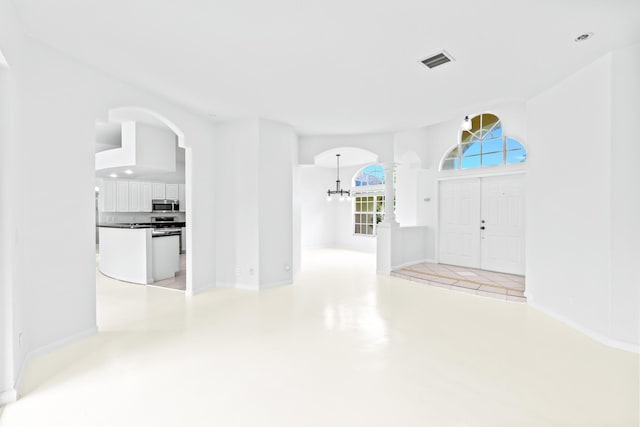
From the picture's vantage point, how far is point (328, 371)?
2379mm

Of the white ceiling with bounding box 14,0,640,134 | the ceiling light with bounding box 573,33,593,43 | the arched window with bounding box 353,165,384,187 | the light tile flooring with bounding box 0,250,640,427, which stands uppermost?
the ceiling light with bounding box 573,33,593,43

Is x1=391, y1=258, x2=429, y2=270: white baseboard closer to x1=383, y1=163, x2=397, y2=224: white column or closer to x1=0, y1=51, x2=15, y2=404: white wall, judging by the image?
x1=383, y1=163, x2=397, y2=224: white column

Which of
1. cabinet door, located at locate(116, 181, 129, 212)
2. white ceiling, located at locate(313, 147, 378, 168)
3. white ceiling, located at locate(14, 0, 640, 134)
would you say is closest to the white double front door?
white ceiling, located at locate(14, 0, 640, 134)

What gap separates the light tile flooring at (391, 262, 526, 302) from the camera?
4.38 meters

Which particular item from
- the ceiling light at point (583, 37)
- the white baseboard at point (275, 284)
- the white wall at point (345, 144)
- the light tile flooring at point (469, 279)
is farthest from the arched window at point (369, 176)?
the ceiling light at point (583, 37)

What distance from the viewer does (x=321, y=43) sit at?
2633 mm

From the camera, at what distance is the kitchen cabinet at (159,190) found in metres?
8.63

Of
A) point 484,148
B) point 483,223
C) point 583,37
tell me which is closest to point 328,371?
point 583,37

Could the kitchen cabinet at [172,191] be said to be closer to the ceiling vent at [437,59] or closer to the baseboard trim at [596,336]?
the ceiling vent at [437,59]

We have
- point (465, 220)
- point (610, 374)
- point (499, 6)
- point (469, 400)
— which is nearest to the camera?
point (469, 400)

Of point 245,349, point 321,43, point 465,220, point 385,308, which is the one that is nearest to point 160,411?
point 245,349

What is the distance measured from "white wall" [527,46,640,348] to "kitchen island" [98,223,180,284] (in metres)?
6.08

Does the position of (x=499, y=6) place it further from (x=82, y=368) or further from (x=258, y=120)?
(x=82, y=368)

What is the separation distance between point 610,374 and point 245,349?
310 cm
